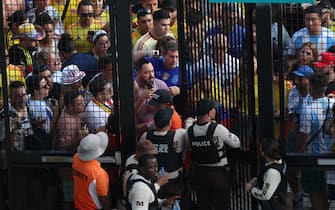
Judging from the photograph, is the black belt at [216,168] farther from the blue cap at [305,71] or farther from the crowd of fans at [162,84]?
the blue cap at [305,71]

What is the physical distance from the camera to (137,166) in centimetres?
752

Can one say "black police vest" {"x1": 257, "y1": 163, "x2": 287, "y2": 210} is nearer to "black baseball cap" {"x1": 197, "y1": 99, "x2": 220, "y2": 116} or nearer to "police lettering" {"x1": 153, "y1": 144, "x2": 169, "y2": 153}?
"black baseball cap" {"x1": 197, "y1": 99, "x2": 220, "y2": 116}

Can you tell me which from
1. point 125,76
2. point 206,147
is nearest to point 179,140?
point 206,147

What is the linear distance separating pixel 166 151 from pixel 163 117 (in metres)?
0.30

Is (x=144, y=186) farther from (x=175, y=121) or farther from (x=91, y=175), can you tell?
(x=175, y=121)

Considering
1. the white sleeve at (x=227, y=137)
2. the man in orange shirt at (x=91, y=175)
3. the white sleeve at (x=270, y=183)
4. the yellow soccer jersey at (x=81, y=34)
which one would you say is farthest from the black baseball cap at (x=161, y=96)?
the white sleeve at (x=270, y=183)

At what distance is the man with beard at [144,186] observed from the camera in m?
7.22

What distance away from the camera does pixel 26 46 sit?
7.99 m

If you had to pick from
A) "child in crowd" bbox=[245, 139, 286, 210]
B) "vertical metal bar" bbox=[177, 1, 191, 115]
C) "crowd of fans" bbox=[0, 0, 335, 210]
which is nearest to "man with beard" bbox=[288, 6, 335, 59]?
"crowd of fans" bbox=[0, 0, 335, 210]

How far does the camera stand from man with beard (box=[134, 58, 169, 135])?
25.9 feet

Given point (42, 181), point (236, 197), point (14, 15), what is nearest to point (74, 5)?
point (14, 15)

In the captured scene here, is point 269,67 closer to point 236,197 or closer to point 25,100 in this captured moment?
point 236,197

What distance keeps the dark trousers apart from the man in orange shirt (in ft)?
2.82

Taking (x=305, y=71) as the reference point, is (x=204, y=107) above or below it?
below
